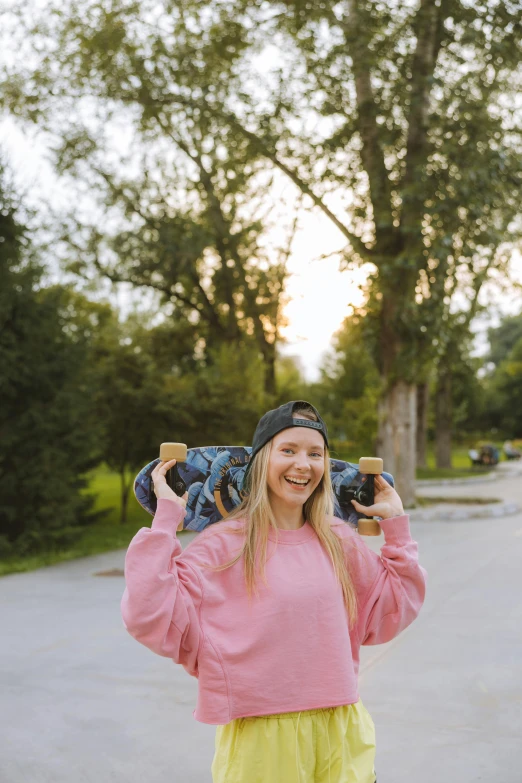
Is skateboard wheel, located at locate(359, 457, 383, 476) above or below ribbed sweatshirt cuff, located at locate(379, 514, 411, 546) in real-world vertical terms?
above

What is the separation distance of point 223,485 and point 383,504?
51 centimetres

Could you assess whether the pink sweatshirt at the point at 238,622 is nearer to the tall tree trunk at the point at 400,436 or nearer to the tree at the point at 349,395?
the tall tree trunk at the point at 400,436

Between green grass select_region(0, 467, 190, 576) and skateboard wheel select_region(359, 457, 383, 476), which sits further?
green grass select_region(0, 467, 190, 576)

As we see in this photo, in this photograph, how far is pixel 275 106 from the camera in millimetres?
16344

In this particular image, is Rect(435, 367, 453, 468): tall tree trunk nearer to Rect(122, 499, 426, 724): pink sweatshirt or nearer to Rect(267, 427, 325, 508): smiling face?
Rect(267, 427, 325, 508): smiling face

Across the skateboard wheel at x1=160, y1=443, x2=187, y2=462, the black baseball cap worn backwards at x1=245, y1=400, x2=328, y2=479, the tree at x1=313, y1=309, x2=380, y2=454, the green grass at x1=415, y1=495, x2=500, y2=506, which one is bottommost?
the green grass at x1=415, y1=495, x2=500, y2=506

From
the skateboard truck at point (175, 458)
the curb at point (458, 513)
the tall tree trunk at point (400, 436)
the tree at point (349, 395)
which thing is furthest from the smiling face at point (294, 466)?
the tree at point (349, 395)

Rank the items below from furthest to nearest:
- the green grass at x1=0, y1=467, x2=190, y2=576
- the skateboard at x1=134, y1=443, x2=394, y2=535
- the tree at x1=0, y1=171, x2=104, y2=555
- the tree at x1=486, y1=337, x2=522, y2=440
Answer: the tree at x1=486, y1=337, x2=522, y2=440
the tree at x1=0, y1=171, x2=104, y2=555
the green grass at x1=0, y1=467, x2=190, y2=576
the skateboard at x1=134, y1=443, x2=394, y2=535

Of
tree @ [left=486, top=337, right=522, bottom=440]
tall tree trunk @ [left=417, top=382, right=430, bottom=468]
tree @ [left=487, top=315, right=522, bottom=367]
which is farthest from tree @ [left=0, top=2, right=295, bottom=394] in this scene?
tree @ [left=487, top=315, right=522, bottom=367]

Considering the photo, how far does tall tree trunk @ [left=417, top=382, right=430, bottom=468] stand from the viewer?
29.3 m

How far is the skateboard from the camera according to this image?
8.50ft

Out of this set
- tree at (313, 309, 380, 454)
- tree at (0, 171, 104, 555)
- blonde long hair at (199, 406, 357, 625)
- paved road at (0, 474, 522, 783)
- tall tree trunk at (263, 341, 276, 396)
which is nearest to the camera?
blonde long hair at (199, 406, 357, 625)

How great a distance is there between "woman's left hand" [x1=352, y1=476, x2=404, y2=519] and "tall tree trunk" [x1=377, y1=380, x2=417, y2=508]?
577 inches

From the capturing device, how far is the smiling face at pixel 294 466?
96.9 inches
